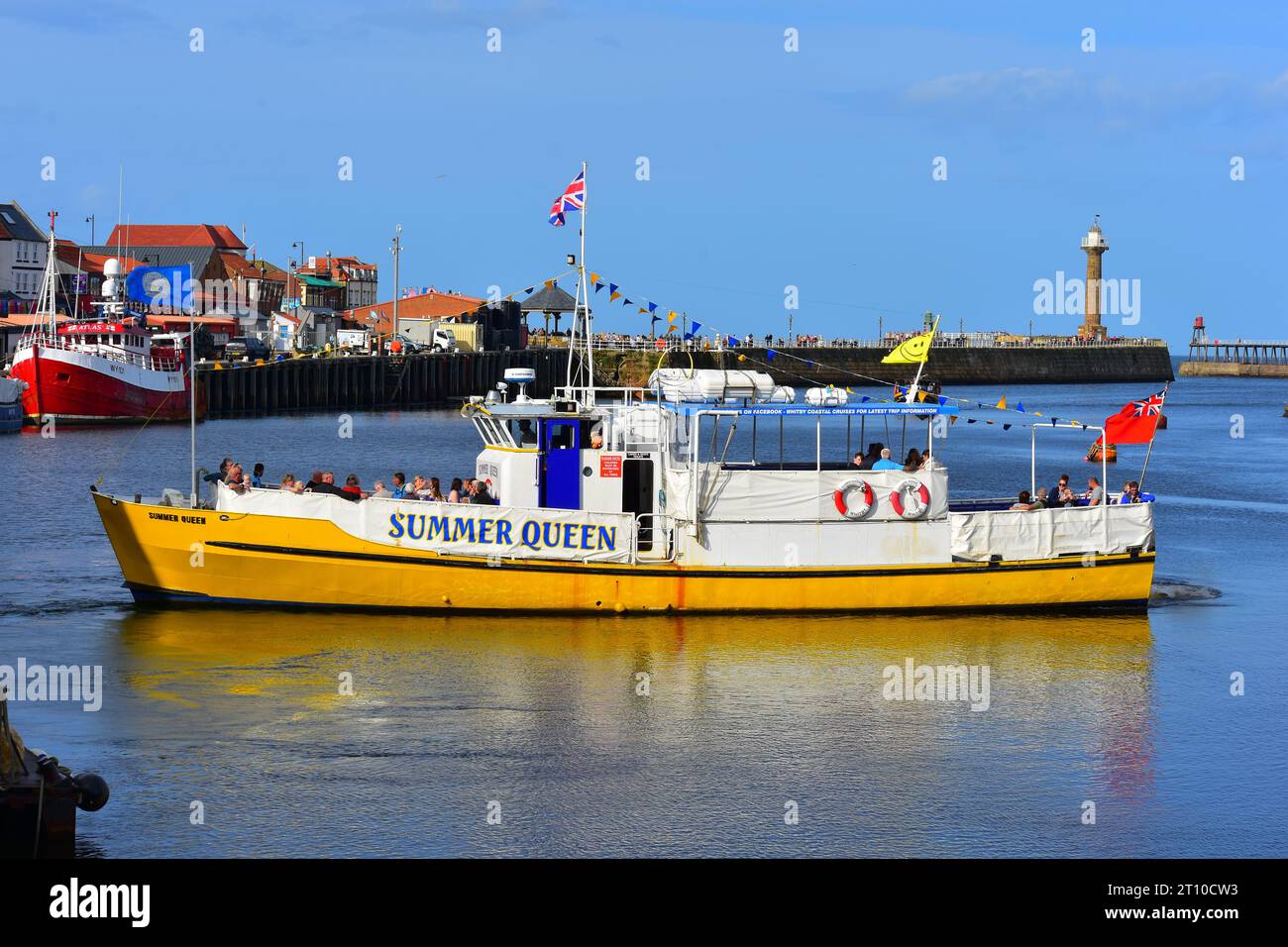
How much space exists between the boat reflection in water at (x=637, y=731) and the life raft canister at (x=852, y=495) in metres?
1.75

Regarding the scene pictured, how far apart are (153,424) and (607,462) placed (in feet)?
178

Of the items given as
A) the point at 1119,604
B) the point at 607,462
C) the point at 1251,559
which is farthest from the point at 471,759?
the point at 1251,559

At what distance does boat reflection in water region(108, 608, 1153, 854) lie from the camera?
51.1 feet

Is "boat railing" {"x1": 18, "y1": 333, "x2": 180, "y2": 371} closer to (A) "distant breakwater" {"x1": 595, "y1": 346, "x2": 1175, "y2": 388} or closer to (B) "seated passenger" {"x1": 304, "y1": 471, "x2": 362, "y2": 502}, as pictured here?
(B) "seated passenger" {"x1": 304, "y1": 471, "x2": 362, "y2": 502}

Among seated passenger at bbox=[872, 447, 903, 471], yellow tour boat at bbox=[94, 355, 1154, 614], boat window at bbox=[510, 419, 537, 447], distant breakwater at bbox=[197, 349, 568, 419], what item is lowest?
yellow tour boat at bbox=[94, 355, 1154, 614]

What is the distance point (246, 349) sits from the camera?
10169cm

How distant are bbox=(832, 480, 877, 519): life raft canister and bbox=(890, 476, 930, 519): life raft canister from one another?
418 mm

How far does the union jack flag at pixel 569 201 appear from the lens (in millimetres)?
25391

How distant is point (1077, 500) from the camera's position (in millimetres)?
27297


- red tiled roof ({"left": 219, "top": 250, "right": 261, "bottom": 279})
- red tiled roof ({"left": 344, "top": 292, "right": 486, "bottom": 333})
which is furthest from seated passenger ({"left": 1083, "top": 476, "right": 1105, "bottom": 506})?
red tiled roof ({"left": 219, "top": 250, "right": 261, "bottom": 279})

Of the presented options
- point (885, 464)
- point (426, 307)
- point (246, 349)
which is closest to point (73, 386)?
point (246, 349)
